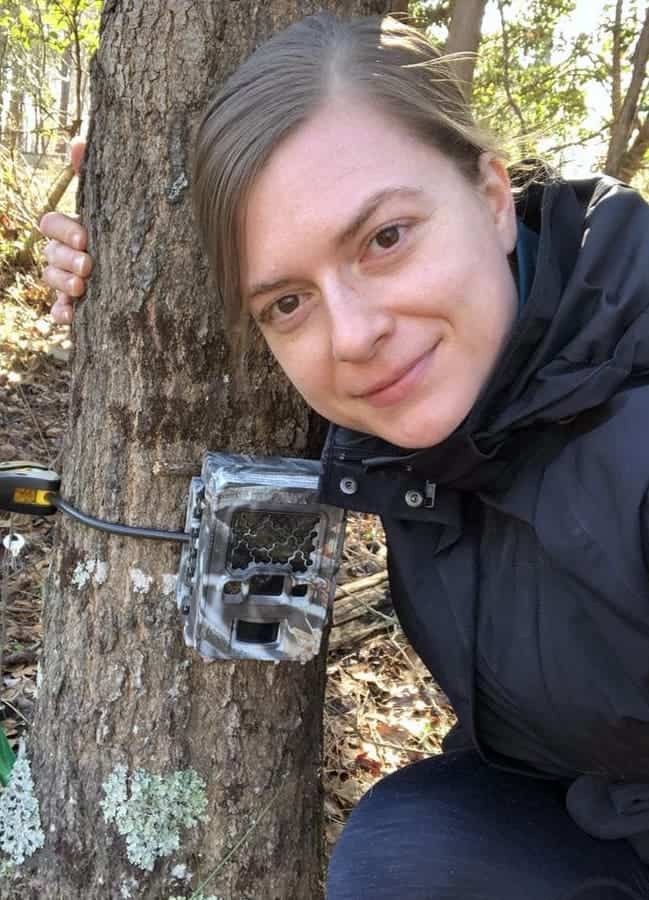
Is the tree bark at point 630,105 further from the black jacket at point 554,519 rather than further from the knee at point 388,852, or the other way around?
the knee at point 388,852

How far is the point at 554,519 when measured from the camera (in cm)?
130

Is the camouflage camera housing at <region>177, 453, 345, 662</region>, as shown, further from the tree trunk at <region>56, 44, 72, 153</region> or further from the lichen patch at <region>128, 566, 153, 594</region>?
the tree trunk at <region>56, 44, 72, 153</region>

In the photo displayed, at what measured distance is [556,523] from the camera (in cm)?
129

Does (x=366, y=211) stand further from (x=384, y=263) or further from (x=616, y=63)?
(x=616, y=63)

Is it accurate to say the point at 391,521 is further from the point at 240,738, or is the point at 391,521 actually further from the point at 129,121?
the point at 129,121

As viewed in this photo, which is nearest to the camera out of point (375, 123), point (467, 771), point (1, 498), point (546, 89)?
point (375, 123)

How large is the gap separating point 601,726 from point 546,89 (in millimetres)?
8309

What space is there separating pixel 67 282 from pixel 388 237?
30.1 inches

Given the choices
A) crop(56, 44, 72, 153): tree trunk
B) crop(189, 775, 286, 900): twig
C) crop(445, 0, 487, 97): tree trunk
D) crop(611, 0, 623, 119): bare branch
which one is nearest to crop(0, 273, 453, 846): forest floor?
crop(189, 775, 286, 900): twig

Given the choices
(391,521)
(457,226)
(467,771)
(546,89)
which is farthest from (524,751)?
(546,89)

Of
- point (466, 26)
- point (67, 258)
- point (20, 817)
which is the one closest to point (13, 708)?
point (20, 817)

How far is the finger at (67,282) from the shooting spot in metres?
1.67

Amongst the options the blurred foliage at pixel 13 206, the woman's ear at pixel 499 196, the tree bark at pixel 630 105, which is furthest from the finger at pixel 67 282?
the tree bark at pixel 630 105

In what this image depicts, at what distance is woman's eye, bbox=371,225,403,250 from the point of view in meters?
1.28
